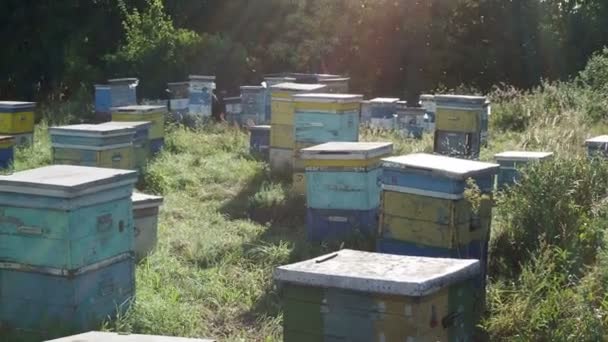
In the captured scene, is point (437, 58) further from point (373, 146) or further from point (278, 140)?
point (373, 146)

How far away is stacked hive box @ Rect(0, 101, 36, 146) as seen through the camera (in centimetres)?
1073

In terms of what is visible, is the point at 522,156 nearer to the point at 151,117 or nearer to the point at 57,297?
the point at 57,297

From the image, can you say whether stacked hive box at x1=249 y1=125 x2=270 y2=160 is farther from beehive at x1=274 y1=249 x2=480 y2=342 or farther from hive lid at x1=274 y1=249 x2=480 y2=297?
beehive at x1=274 y1=249 x2=480 y2=342

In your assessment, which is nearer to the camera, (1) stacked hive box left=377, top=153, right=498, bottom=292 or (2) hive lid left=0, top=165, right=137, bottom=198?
(2) hive lid left=0, top=165, right=137, bottom=198

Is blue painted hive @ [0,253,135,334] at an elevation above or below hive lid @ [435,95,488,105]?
below

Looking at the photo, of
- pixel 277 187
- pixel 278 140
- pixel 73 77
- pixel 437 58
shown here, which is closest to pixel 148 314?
pixel 277 187

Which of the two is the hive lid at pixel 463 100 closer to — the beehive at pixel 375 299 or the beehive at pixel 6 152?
the beehive at pixel 6 152

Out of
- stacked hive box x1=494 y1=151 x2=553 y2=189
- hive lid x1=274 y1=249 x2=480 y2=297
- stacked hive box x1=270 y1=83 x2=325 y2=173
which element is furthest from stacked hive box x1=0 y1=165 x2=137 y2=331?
stacked hive box x1=270 y1=83 x2=325 y2=173

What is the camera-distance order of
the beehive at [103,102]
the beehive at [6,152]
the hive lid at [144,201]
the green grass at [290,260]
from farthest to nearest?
the beehive at [103,102], the beehive at [6,152], the hive lid at [144,201], the green grass at [290,260]

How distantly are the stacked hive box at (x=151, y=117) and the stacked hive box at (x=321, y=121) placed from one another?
7.94 ft

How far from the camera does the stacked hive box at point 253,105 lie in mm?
13594

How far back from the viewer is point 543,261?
5.41 m

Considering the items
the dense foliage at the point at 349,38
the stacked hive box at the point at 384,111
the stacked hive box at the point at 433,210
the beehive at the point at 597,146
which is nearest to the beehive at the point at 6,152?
the stacked hive box at the point at 433,210

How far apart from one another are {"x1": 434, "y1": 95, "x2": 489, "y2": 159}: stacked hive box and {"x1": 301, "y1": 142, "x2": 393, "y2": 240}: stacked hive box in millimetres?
2422
